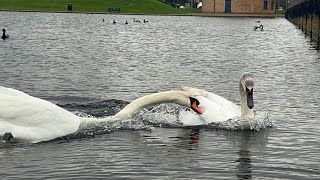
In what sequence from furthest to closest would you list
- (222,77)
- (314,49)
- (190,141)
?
(314,49) → (222,77) → (190,141)

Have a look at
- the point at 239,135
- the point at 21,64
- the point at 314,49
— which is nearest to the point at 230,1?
the point at 314,49

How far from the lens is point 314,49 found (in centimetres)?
5100

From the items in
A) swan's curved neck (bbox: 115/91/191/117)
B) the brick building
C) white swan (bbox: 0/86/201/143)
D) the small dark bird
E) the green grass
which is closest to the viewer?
the small dark bird

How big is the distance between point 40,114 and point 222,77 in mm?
17737

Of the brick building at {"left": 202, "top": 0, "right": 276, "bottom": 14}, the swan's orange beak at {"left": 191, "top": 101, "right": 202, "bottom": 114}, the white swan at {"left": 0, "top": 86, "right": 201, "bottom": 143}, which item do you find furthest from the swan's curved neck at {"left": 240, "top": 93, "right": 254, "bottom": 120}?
the brick building at {"left": 202, "top": 0, "right": 276, "bottom": 14}

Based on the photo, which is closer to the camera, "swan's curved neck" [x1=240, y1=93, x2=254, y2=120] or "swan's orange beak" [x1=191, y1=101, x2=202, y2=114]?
"swan's orange beak" [x1=191, y1=101, x2=202, y2=114]

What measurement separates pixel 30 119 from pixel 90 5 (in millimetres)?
157992

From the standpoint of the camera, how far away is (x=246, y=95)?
52.5ft

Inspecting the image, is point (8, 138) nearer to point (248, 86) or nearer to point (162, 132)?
point (162, 132)

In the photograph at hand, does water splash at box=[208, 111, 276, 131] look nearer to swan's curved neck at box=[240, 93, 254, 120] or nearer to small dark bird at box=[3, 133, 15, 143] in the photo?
swan's curved neck at box=[240, 93, 254, 120]

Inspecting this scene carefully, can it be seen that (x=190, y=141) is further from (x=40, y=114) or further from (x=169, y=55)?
(x=169, y=55)

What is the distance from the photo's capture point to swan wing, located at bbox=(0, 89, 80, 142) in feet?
44.7

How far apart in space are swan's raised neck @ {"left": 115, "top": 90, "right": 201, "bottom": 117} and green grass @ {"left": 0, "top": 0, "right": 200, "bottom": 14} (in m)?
144

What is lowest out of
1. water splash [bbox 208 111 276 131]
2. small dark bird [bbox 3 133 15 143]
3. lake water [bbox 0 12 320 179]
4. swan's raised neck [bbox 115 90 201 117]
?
lake water [bbox 0 12 320 179]
